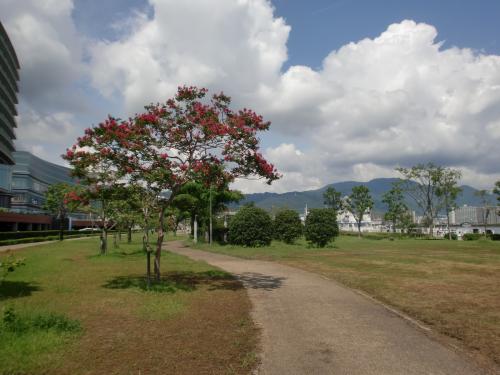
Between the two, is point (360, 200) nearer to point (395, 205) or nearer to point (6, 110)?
point (395, 205)

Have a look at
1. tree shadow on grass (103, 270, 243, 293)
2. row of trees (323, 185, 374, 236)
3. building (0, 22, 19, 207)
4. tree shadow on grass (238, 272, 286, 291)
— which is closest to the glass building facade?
building (0, 22, 19, 207)

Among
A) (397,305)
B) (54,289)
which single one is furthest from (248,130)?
(54,289)

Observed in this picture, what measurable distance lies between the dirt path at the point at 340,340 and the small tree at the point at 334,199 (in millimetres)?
98297

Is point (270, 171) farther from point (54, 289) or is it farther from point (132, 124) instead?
point (54, 289)

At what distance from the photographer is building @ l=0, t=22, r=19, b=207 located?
69.2 m

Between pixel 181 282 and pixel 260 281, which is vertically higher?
pixel 181 282

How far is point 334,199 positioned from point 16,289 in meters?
103

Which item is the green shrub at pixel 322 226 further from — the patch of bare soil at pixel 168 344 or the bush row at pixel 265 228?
the patch of bare soil at pixel 168 344

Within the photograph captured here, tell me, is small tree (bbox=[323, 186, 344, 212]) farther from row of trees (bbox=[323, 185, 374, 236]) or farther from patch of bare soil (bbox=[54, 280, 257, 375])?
patch of bare soil (bbox=[54, 280, 257, 375])

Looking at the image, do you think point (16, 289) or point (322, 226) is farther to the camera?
point (322, 226)

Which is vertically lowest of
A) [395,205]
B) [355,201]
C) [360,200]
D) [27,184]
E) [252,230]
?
[252,230]

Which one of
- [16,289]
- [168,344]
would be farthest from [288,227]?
[168,344]

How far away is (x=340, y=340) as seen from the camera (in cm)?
800

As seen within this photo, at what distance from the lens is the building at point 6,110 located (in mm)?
69188
